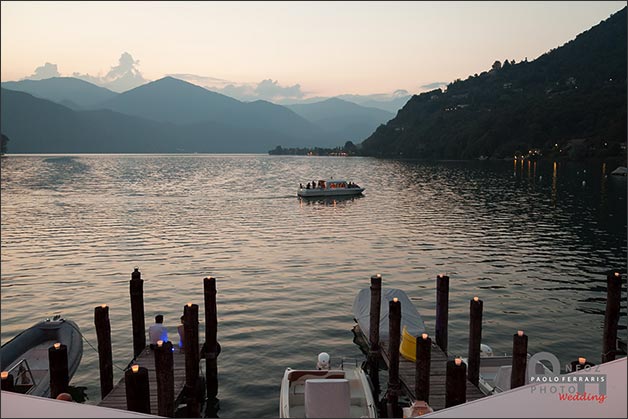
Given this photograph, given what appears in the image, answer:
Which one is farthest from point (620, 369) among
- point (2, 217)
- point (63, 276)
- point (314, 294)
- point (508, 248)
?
point (2, 217)

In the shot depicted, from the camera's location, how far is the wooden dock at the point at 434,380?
43.6 ft

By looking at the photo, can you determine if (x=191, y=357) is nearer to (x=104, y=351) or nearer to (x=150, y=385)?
(x=150, y=385)

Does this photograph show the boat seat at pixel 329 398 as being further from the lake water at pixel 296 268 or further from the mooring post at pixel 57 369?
the mooring post at pixel 57 369

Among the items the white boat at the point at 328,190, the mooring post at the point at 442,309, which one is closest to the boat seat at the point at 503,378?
the mooring post at the point at 442,309

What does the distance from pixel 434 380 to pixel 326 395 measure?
16.9 feet

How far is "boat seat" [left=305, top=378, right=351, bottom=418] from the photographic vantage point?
1047 cm

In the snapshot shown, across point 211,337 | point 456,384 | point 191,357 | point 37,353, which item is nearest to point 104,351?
point 191,357

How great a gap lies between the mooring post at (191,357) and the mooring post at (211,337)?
1.74 meters

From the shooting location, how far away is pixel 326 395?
10.5 m

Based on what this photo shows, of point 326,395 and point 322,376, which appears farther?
point 322,376

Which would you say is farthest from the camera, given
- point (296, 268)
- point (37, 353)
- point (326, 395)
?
point (296, 268)

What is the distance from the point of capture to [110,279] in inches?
1134

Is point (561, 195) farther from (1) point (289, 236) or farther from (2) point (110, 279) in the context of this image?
(2) point (110, 279)

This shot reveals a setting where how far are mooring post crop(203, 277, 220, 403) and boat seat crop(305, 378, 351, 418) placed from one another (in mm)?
6286
